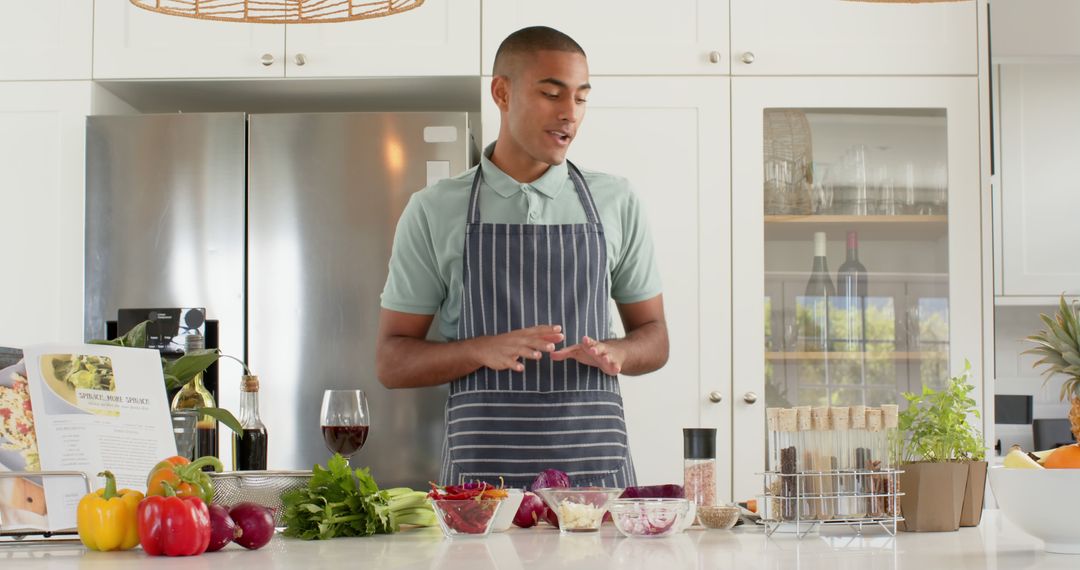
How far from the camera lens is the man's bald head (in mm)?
2234

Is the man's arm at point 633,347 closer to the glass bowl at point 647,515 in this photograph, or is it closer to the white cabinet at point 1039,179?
the glass bowl at point 647,515

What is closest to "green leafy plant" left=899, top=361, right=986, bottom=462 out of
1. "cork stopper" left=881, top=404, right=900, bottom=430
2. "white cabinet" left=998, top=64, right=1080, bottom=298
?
"cork stopper" left=881, top=404, right=900, bottom=430

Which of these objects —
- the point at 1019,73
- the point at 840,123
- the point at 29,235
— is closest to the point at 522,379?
the point at 840,123

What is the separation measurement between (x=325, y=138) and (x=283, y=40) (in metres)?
0.30

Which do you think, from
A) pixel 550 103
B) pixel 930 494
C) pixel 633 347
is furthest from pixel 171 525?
pixel 550 103

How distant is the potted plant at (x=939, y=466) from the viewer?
1.52 metres

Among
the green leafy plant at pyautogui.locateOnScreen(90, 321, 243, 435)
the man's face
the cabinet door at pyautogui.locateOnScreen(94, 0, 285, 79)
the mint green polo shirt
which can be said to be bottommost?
the green leafy plant at pyautogui.locateOnScreen(90, 321, 243, 435)

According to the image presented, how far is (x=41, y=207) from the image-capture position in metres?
3.09

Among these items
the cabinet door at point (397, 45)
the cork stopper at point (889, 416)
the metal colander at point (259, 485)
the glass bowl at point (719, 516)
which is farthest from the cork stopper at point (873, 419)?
the cabinet door at point (397, 45)

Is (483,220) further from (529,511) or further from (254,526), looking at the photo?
(254,526)

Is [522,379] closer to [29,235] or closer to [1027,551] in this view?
[1027,551]

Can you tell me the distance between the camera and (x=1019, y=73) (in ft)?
11.3

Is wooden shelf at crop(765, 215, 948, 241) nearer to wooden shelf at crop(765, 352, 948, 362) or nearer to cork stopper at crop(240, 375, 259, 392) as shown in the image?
wooden shelf at crop(765, 352, 948, 362)

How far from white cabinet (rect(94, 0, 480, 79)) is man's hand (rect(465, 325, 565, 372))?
1.20 metres
